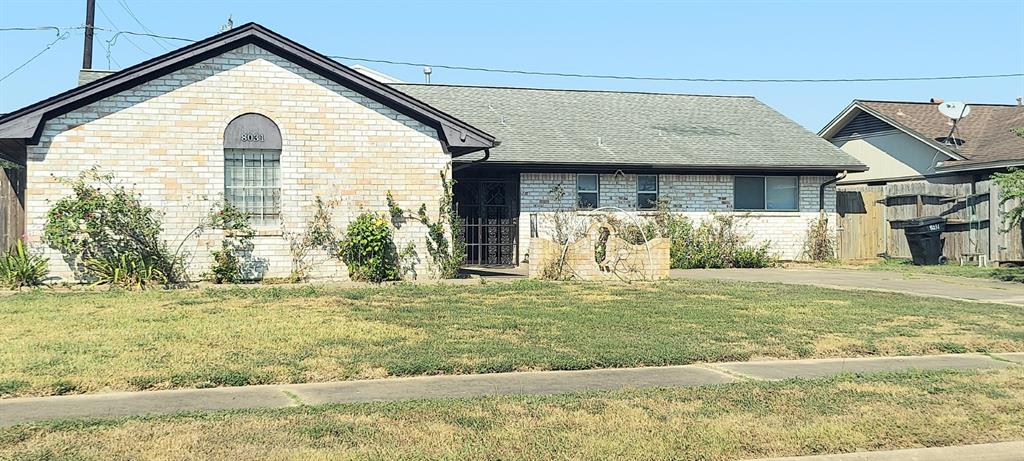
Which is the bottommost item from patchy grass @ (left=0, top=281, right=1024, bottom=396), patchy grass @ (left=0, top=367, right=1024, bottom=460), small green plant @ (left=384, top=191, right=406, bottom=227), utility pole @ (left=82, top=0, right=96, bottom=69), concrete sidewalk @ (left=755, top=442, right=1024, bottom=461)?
concrete sidewalk @ (left=755, top=442, right=1024, bottom=461)

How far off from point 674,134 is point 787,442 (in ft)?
71.2

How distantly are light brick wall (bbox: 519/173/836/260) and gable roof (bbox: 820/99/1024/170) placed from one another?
4.67 meters

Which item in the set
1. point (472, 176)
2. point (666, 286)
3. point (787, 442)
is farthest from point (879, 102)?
Result: point (787, 442)

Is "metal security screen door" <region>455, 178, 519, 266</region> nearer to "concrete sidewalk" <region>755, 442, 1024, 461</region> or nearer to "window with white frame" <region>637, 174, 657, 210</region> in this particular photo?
"window with white frame" <region>637, 174, 657, 210</region>

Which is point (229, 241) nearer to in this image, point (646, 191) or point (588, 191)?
point (588, 191)

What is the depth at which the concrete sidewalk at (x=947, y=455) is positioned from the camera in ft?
20.8

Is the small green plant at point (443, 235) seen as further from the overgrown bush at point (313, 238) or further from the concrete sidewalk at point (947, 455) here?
the concrete sidewalk at point (947, 455)

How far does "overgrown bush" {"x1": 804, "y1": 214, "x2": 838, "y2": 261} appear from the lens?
26844 millimetres

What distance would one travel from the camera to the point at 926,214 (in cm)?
2664

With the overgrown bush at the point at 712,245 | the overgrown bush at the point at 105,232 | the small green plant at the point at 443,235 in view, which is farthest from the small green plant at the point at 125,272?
the overgrown bush at the point at 712,245

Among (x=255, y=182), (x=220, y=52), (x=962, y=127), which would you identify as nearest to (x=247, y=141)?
(x=255, y=182)

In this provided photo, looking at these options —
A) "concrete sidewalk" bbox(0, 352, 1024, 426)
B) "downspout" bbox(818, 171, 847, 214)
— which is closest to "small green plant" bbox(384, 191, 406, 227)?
"concrete sidewalk" bbox(0, 352, 1024, 426)

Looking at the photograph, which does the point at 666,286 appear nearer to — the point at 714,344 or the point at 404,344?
the point at 714,344

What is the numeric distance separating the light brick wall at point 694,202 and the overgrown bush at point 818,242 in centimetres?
15
